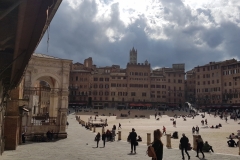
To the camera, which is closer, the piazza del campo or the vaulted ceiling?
the vaulted ceiling

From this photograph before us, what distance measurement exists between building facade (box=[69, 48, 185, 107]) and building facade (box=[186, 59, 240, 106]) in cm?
1125

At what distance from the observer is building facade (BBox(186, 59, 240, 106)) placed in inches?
3401

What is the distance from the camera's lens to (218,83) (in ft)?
306

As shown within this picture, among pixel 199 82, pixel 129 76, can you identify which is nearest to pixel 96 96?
pixel 129 76

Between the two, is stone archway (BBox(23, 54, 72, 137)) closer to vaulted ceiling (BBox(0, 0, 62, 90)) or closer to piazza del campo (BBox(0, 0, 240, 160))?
piazza del campo (BBox(0, 0, 240, 160))

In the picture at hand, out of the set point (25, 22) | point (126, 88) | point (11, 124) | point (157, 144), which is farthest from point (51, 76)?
point (126, 88)

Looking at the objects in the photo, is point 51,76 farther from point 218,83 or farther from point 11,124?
point 218,83

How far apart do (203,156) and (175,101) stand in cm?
9482

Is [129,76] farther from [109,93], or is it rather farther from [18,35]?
[18,35]

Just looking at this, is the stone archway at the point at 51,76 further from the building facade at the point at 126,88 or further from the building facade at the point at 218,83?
the building facade at the point at 126,88

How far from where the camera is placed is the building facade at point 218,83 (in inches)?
3401

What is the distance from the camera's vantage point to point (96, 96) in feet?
342

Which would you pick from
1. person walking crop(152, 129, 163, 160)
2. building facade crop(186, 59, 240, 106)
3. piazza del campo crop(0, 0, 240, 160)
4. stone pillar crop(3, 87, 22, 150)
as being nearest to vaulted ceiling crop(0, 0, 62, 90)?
person walking crop(152, 129, 163, 160)

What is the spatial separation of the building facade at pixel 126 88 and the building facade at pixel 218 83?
1125 centimetres
